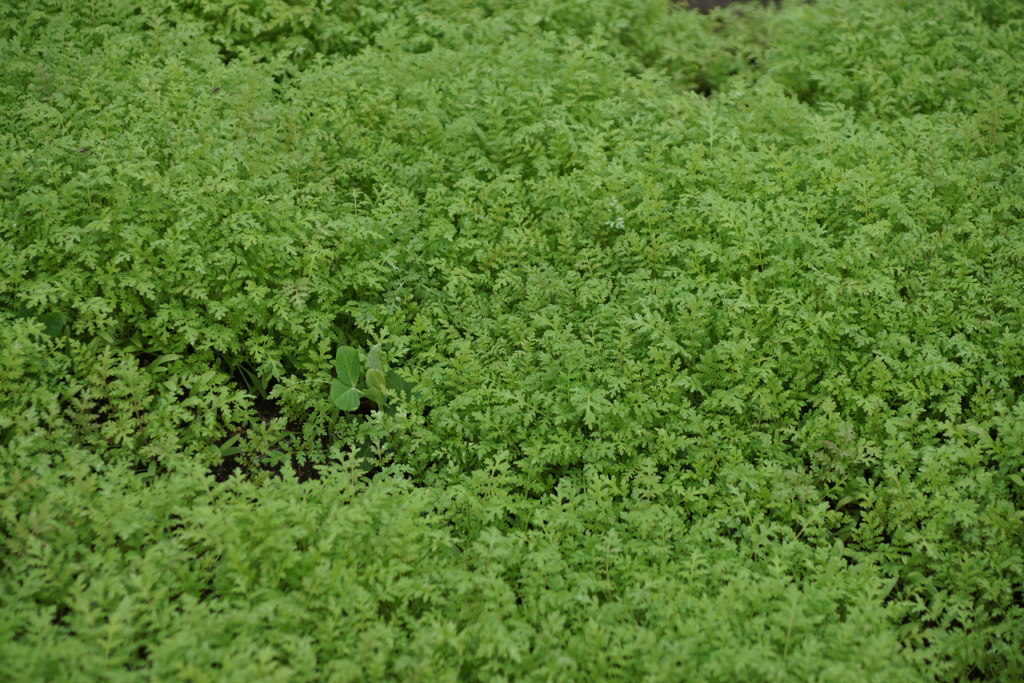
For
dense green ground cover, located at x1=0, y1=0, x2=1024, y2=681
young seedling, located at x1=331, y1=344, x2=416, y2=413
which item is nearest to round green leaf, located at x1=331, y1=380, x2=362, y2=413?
young seedling, located at x1=331, y1=344, x2=416, y2=413

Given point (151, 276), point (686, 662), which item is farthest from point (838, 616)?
point (151, 276)

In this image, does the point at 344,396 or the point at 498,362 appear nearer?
the point at 344,396

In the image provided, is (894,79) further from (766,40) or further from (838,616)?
(838,616)

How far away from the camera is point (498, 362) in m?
4.25

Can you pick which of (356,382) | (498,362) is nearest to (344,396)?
(356,382)

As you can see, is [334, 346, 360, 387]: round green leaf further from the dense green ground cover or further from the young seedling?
the dense green ground cover

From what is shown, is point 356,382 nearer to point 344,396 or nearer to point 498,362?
point 344,396

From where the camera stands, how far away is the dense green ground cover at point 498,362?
119 inches

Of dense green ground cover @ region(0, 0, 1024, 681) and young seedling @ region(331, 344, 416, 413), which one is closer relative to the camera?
dense green ground cover @ region(0, 0, 1024, 681)

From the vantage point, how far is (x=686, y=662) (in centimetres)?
292

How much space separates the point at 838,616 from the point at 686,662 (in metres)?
0.70

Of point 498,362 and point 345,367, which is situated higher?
point 498,362

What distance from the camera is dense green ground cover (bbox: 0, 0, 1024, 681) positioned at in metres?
3.02

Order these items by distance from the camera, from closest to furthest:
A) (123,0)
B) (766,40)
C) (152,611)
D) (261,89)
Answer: (152,611) < (261,89) < (123,0) < (766,40)
